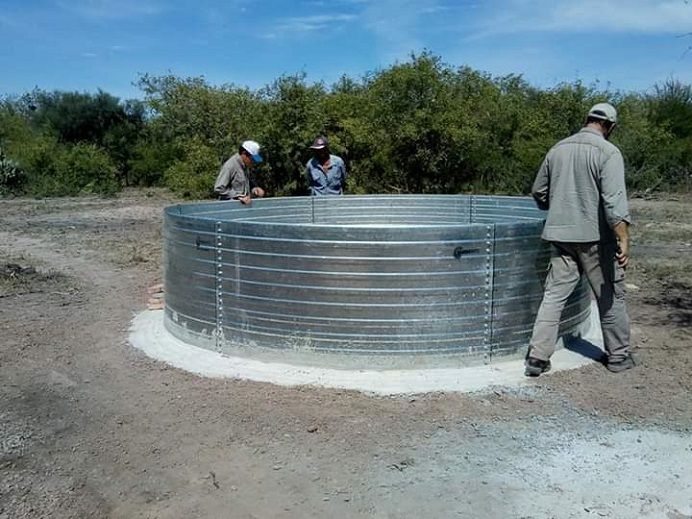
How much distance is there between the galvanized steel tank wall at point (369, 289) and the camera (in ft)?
15.4

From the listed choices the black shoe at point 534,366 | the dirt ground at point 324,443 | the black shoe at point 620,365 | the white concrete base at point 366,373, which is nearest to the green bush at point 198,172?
the dirt ground at point 324,443

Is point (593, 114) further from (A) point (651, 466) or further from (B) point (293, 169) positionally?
(B) point (293, 169)

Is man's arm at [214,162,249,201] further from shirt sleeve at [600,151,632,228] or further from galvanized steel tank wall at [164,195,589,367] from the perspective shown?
shirt sleeve at [600,151,632,228]

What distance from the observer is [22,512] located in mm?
3094

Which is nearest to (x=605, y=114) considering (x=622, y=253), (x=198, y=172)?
(x=622, y=253)

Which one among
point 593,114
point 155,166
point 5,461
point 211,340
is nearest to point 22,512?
point 5,461

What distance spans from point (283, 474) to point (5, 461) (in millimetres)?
1494

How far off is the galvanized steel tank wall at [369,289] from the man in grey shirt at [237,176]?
2.24 m

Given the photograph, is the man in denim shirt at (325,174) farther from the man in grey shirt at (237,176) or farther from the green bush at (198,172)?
the green bush at (198,172)

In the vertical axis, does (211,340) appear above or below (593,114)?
below

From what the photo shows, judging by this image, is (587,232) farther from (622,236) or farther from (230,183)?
(230,183)

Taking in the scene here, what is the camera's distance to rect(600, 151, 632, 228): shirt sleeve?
14.7ft

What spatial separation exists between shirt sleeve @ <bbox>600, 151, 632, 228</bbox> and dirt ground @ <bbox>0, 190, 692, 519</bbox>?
1139mm

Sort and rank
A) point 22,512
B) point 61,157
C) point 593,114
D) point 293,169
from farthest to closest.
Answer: point 61,157 → point 293,169 → point 593,114 → point 22,512
